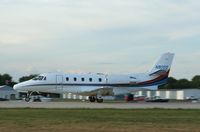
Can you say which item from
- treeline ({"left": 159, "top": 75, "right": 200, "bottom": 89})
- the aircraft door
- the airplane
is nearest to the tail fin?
the airplane

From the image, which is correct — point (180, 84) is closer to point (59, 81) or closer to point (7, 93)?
point (7, 93)

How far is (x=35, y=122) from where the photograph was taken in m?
23.1

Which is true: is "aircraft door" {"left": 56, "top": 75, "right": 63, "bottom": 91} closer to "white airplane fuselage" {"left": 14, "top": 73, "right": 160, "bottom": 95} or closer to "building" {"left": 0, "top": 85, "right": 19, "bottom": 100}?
"white airplane fuselage" {"left": 14, "top": 73, "right": 160, "bottom": 95}

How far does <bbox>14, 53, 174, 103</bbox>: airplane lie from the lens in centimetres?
5659

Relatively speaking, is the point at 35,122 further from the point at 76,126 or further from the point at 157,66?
the point at 157,66

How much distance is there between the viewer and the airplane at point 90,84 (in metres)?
56.6

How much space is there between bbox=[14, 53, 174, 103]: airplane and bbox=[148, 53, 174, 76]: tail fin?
70cm

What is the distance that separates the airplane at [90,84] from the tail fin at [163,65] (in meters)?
0.70

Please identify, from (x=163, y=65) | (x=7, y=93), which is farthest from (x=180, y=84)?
(x=163, y=65)

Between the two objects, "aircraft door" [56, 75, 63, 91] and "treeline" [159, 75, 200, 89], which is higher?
"treeline" [159, 75, 200, 89]

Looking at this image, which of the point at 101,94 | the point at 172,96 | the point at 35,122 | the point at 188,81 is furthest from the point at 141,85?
the point at 188,81

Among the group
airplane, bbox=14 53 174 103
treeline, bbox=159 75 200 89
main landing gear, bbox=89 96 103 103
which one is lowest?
main landing gear, bbox=89 96 103 103

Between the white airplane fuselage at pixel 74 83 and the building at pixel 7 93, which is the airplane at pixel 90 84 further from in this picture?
the building at pixel 7 93

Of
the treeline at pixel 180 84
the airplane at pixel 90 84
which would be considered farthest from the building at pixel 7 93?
the treeline at pixel 180 84
